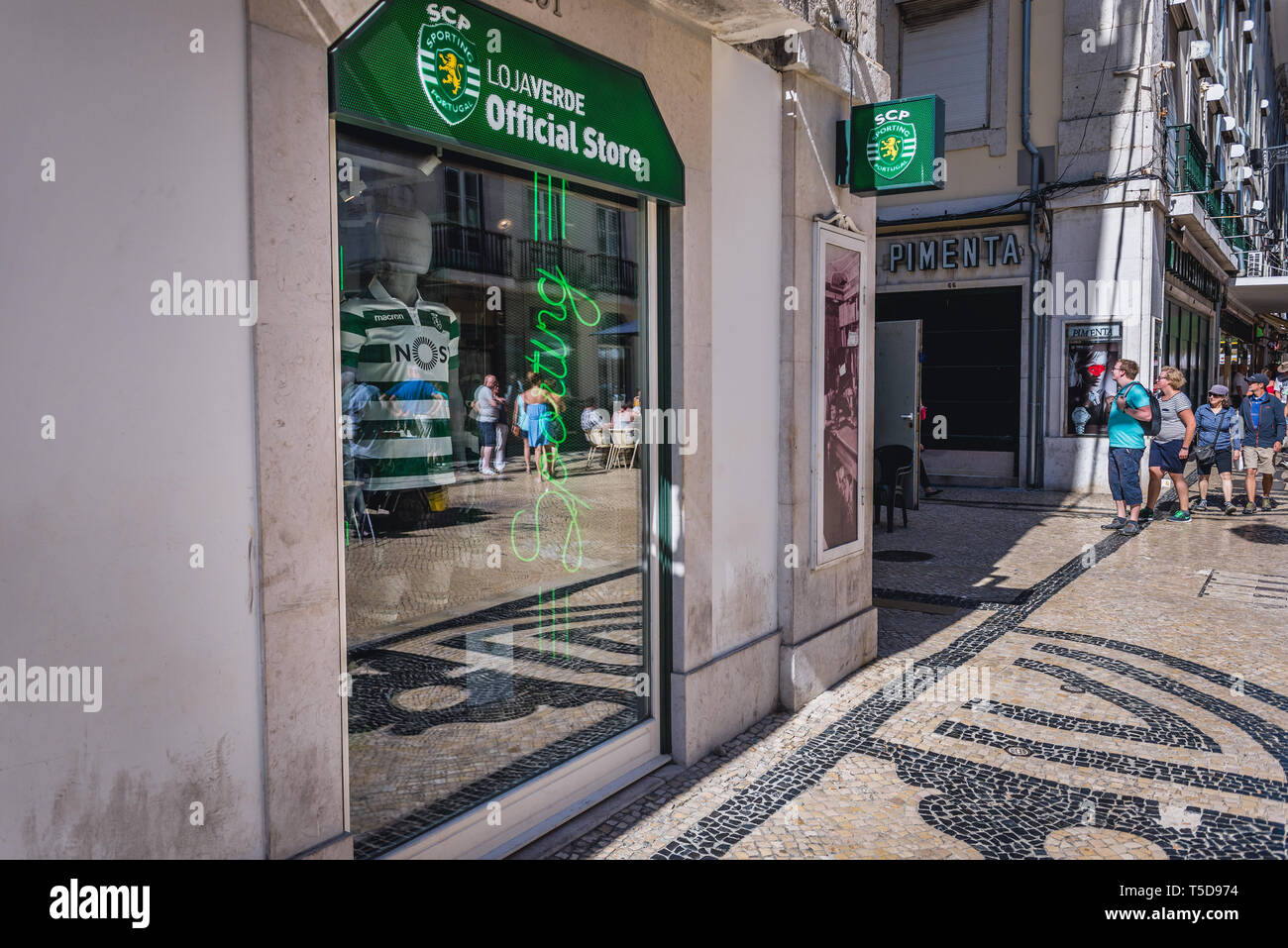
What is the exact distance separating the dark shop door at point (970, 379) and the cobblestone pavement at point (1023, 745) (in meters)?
8.07

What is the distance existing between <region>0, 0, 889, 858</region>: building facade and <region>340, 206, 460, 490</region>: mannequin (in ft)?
0.05

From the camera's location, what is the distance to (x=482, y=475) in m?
4.21

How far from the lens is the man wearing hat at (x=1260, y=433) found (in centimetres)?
1318

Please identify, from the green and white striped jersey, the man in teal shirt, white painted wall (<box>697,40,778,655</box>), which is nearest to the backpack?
the man in teal shirt

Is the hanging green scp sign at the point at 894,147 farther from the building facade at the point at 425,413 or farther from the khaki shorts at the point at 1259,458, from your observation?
the khaki shorts at the point at 1259,458

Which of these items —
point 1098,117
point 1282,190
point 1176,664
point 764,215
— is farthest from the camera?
point 1282,190

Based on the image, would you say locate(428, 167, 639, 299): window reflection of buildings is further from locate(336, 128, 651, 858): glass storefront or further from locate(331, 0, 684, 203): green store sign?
locate(331, 0, 684, 203): green store sign

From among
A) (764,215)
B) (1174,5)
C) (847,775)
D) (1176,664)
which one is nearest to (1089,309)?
(1174,5)

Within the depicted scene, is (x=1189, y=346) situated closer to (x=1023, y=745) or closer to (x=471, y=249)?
(x=1023, y=745)

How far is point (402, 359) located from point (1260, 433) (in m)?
13.3

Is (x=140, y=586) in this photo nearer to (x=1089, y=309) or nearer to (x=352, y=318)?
(x=352, y=318)

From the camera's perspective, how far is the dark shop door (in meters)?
16.4
